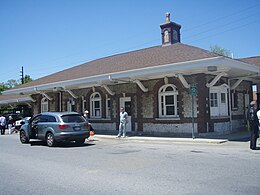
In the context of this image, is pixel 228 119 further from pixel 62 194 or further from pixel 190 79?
pixel 62 194

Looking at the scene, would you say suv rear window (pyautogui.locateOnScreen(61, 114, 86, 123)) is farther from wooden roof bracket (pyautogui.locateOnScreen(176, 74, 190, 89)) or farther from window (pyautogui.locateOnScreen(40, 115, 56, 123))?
wooden roof bracket (pyautogui.locateOnScreen(176, 74, 190, 89))

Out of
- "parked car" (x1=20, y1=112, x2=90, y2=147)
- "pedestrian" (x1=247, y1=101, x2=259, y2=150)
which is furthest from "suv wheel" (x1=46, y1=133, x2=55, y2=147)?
"pedestrian" (x1=247, y1=101, x2=259, y2=150)

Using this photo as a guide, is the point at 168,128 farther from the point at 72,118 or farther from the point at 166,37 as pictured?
the point at 166,37

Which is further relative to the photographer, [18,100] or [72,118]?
[18,100]

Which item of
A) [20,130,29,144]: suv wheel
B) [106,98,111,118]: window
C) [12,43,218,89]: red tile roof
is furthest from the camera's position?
[106,98,111,118]: window

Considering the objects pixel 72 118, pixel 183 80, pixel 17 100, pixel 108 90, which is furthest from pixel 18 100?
pixel 183 80

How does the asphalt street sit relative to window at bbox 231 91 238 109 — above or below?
below

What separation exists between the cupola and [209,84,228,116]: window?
22.3 feet

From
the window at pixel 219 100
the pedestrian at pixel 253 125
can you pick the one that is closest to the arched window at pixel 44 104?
the window at pixel 219 100

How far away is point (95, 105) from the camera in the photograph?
72.0 feet

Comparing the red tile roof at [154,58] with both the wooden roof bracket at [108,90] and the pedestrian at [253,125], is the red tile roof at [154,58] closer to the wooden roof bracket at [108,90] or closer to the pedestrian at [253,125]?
the wooden roof bracket at [108,90]

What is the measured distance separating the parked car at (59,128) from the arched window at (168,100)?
212 inches

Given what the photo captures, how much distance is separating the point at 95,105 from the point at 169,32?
8.02 m

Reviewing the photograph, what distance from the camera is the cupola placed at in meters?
22.5
